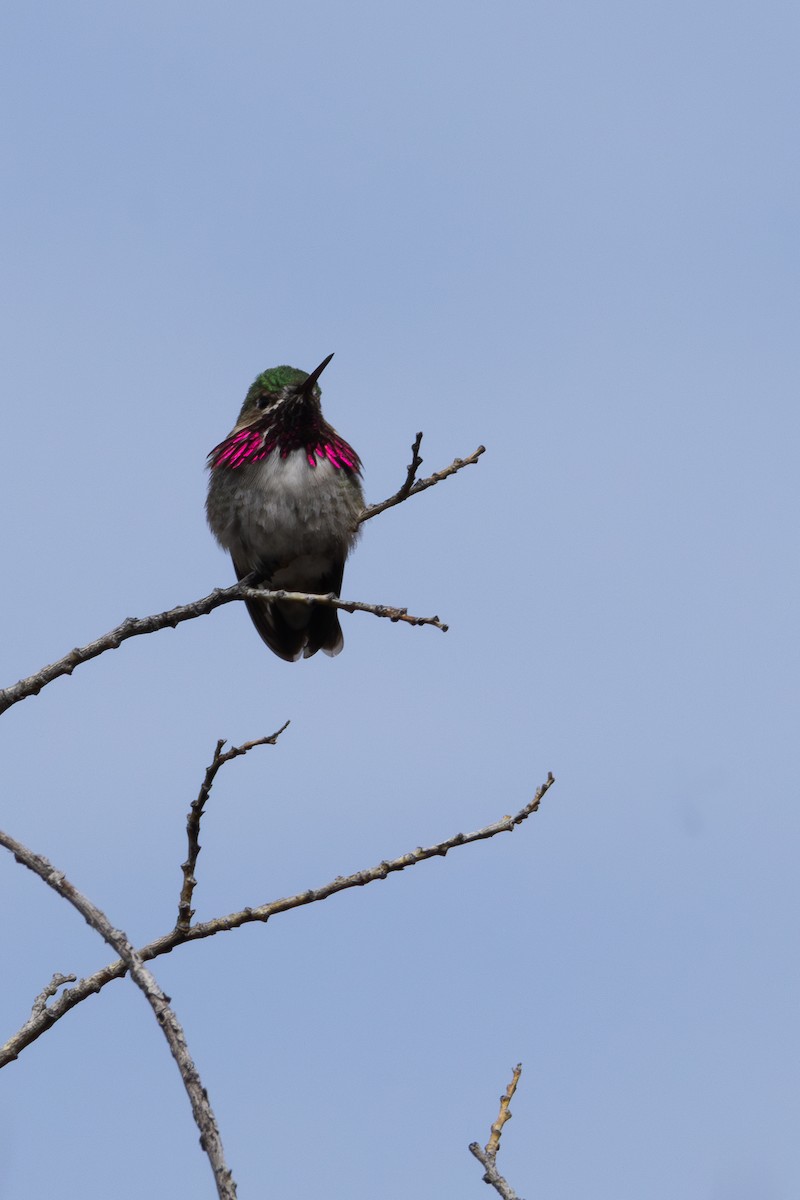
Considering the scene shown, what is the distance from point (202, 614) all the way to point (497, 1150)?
2.78m

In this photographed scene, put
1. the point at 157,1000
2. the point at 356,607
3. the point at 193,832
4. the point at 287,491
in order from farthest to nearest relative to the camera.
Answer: the point at 287,491, the point at 356,607, the point at 193,832, the point at 157,1000

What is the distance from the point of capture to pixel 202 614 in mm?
6145

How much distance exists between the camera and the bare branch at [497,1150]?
3570mm

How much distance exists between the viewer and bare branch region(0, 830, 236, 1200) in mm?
2984

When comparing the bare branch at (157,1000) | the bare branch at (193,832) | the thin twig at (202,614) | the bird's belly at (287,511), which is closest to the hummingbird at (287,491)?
the bird's belly at (287,511)

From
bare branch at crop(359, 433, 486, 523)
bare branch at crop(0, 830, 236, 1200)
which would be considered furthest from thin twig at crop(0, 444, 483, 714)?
bare branch at crop(0, 830, 236, 1200)

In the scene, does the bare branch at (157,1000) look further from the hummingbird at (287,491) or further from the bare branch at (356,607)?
the hummingbird at (287,491)

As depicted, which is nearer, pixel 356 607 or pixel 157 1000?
pixel 157 1000

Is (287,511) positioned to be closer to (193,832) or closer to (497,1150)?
(193,832)

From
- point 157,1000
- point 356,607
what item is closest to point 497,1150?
point 157,1000

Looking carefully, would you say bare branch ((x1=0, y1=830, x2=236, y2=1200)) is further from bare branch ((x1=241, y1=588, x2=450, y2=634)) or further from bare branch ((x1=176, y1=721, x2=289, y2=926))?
bare branch ((x1=241, y1=588, x2=450, y2=634))

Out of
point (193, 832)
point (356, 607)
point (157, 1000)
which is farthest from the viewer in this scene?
point (356, 607)

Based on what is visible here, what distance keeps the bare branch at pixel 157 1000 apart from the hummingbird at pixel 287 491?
523 cm

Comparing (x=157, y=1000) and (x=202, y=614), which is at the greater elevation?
(x=202, y=614)
